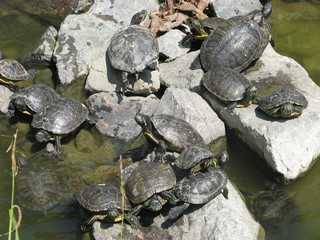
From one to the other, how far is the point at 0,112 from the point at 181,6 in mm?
4542

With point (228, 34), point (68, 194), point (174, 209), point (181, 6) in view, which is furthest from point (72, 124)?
point (181, 6)

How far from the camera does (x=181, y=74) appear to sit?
8.29 metres

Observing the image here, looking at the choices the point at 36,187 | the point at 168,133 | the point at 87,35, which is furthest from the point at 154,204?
the point at 87,35

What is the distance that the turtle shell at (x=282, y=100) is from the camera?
265 inches

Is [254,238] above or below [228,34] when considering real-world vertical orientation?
below

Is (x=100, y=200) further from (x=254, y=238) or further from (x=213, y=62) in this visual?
(x=213, y=62)

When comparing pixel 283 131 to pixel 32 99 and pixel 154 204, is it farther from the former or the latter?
pixel 32 99

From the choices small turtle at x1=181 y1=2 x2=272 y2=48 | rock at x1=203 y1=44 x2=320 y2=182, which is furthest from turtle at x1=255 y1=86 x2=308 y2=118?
small turtle at x1=181 y1=2 x2=272 y2=48

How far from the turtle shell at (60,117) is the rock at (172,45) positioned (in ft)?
7.57

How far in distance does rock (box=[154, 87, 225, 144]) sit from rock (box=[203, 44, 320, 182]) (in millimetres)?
314

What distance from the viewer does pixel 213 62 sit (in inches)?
318

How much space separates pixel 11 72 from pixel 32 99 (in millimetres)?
1101

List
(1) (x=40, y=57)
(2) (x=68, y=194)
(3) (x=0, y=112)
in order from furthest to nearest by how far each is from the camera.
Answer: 1. (1) (x=40, y=57)
2. (3) (x=0, y=112)
3. (2) (x=68, y=194)

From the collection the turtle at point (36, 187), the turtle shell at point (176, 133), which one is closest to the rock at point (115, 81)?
the turtle shell at point (176, 133)
